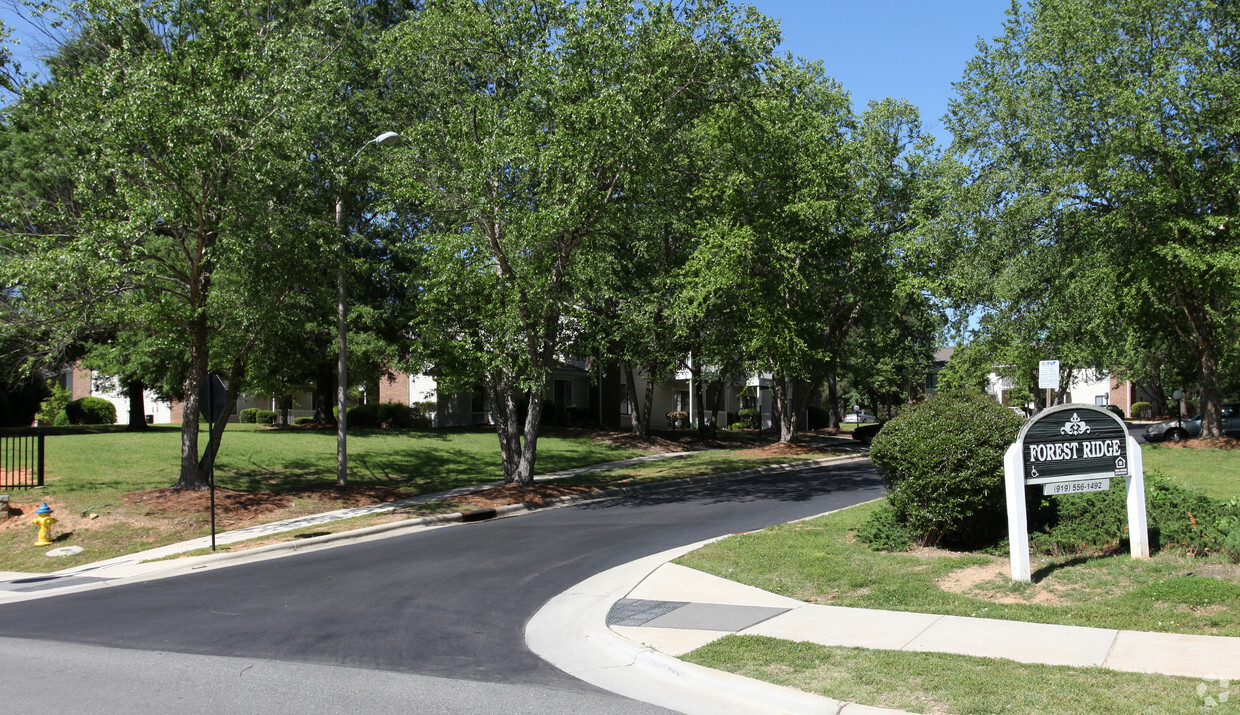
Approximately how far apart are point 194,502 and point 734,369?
22.3 metres

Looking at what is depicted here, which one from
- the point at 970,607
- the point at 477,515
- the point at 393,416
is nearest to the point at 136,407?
the point at 393,416

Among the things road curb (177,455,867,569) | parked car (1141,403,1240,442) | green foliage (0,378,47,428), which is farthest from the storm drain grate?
green foliage (0,378,47,428)

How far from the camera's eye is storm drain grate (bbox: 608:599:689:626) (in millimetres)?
8234

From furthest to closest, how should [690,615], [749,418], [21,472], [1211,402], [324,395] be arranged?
[749,418] < [324,395] < [1211,402] < [21,472] < [690,615]

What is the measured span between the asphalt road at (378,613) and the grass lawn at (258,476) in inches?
131

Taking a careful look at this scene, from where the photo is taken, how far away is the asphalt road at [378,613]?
6773 mm

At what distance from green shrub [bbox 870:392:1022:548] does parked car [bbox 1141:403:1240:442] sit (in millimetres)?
25992

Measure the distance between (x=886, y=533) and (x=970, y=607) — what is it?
2.82 meters

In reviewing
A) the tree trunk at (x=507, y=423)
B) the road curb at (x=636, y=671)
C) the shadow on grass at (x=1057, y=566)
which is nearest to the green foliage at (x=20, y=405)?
the tree trunk at (x=507, y=423)

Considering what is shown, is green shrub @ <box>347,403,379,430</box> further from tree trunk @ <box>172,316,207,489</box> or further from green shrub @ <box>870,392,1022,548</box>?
green shrub @ <box>870,392,1022,548</box>

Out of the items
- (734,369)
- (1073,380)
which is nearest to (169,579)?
(734,369)

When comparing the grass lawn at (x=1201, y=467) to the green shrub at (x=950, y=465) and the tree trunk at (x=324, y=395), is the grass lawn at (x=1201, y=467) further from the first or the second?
the tree trunk at (x=324, y=395)

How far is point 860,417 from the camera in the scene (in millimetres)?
75625

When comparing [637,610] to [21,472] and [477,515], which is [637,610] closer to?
[477,515]
